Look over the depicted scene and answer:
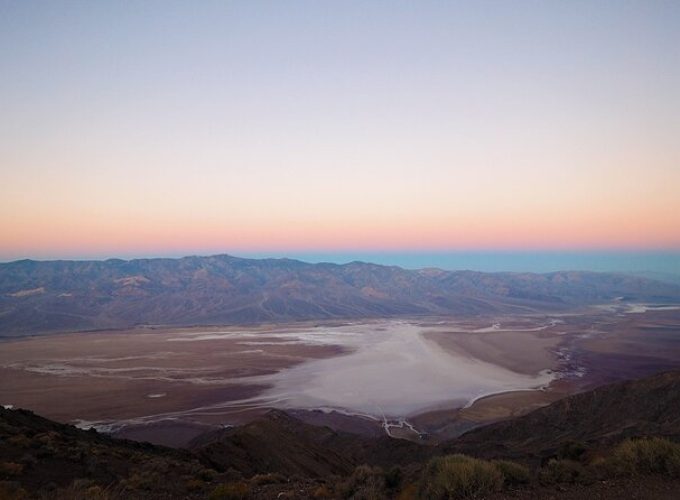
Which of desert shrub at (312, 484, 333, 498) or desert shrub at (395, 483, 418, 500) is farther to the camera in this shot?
desert shrub at (312, 484, 333, 498)

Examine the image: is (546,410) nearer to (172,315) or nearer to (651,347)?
(651,347)

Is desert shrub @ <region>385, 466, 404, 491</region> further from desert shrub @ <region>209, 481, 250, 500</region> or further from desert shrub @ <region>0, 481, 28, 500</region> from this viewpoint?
desert shrub @ <region>0, 481, 28, 500</region>

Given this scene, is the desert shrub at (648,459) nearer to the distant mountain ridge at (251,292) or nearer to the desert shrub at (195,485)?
A: the desert shrub at (195,485)

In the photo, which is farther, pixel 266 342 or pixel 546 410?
pixel 266 342

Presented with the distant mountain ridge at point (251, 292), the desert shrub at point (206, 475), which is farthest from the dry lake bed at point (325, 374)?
the distant mountain ridge at point (251, 292)

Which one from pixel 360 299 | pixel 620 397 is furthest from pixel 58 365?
pixel 360 299

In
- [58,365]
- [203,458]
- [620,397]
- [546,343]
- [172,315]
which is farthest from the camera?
[172,315]

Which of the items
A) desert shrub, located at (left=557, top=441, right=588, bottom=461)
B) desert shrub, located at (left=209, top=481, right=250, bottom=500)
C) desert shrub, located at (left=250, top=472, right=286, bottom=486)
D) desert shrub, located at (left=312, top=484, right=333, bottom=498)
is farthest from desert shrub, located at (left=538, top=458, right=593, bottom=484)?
desert shrub, located at (left=250, top=472, right=286, bottom=486)
